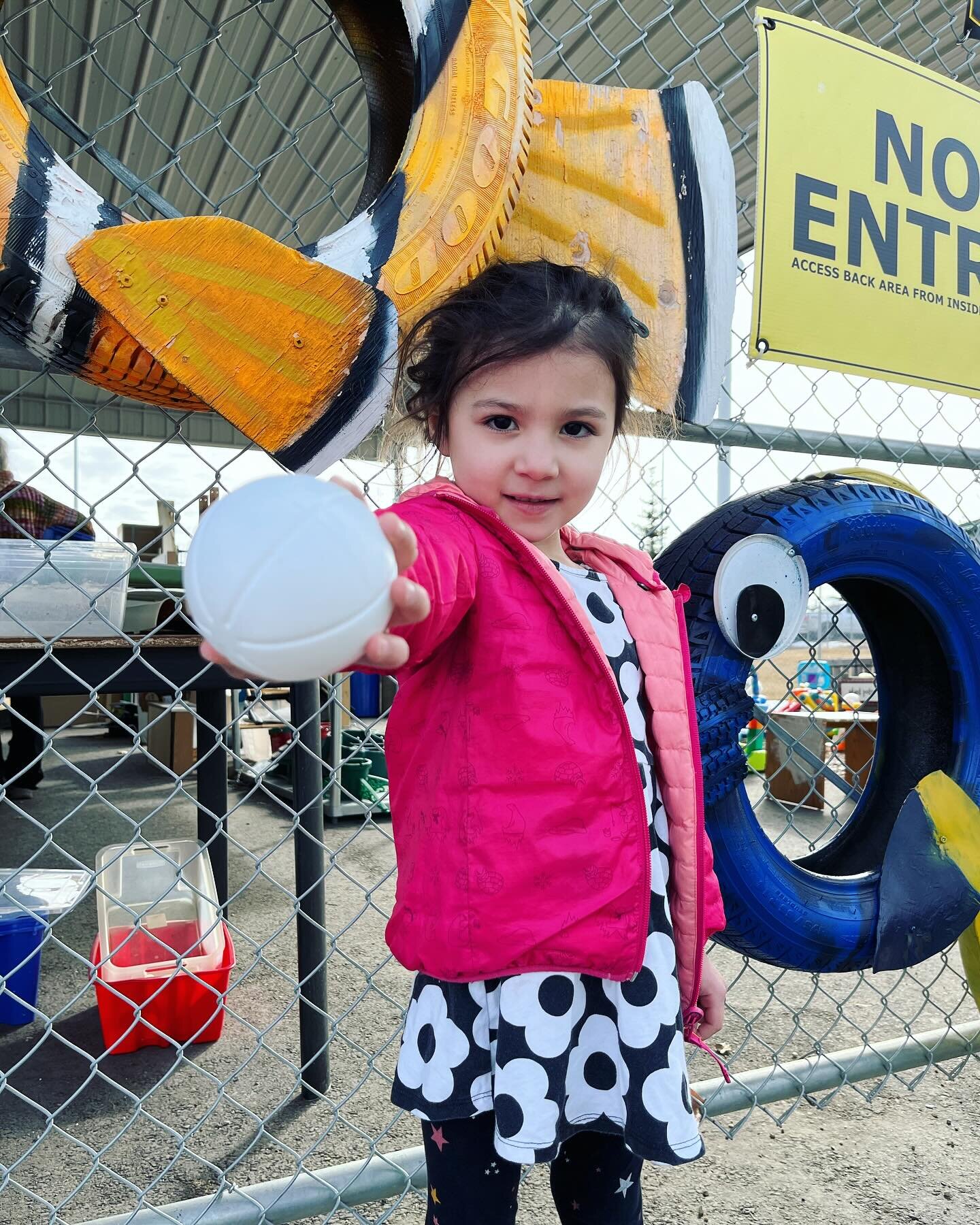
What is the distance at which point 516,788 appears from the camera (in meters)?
0.82

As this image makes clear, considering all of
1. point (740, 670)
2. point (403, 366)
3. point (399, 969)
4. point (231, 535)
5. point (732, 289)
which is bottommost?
point (399, 969)

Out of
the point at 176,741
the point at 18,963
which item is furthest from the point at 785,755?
the point at 18,963

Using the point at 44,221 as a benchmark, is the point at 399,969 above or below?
below

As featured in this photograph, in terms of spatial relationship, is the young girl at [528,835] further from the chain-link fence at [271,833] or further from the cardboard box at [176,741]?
the cardboard box at [176,741]

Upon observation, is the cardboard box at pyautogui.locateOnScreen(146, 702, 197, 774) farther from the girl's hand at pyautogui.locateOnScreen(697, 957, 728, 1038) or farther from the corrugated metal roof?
the girl's hand at pyautogui.locateOnScreen(697, 957, 728, 1038)

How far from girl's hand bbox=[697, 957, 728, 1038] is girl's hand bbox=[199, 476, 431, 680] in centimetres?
64

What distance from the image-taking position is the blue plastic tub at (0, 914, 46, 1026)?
81.4 inches

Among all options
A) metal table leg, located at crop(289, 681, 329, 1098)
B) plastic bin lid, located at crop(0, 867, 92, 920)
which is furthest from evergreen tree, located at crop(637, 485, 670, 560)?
plastic bin lid, located at crop(0, 867, 92, 920)

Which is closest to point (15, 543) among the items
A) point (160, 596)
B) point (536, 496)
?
point (160, 596)

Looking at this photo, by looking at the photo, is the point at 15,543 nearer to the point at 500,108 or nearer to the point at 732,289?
the point at 500,108

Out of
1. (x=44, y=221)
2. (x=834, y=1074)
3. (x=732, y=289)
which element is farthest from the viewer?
(x=834, y=1074)

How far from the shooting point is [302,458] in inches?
38.9

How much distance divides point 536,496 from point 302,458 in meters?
0.29

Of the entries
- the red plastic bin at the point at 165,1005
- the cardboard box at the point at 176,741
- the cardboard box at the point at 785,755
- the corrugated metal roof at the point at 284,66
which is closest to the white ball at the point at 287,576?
the red plastic bin at the point at 165,1005
